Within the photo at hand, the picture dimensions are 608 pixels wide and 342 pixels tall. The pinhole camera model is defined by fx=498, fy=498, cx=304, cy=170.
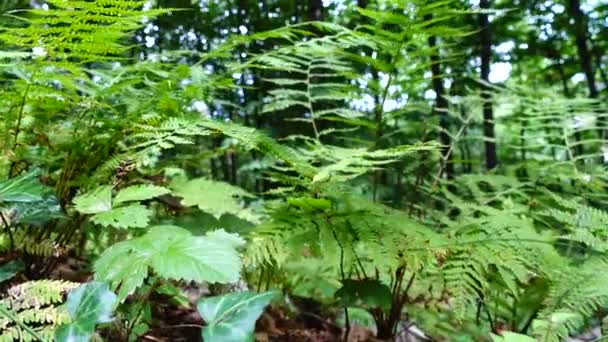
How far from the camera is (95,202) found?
1171mm

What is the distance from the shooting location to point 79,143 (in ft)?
4.82

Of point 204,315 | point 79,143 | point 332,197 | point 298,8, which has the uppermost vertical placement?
point 298,8

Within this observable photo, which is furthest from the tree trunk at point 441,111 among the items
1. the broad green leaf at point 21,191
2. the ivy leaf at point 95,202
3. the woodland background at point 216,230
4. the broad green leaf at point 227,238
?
the broad green leaf at point 21,191

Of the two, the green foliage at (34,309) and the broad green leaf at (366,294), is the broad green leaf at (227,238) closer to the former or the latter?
the green foliage at (34,309)

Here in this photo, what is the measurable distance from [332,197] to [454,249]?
0.39 meters

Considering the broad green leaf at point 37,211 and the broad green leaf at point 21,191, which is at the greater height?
the broad green leaf at point 21,191

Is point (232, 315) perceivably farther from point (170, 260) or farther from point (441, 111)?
point (441, 111)

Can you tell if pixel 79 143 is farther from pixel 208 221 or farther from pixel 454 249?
pixel 454 249

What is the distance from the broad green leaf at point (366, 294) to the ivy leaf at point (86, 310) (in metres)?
0.85

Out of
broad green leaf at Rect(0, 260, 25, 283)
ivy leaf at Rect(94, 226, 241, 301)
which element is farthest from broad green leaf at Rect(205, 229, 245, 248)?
broad green leaf at Rect(0, 260, 25, 283)

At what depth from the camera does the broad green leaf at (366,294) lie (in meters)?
1.48

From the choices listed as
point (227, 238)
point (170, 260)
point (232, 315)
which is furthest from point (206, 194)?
point (232, 315)

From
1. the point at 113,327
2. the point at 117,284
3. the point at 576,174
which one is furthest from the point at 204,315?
the point at 576,174

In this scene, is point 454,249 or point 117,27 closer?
point 117,27
